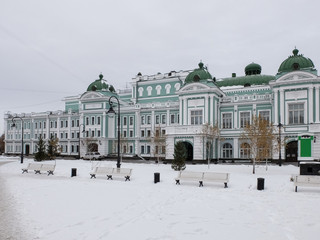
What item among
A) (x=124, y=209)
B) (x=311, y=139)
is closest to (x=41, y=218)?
(x=124, y=209)

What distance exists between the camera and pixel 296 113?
123 ft

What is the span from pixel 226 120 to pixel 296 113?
32.9 feet

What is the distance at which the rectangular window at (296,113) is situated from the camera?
3734 cm

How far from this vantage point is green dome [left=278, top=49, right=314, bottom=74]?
37938 millimetres

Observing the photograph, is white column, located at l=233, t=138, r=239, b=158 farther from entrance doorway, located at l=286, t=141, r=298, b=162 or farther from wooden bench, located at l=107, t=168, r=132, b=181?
wooden bench, located at l=107, t=168, r=132, b=181

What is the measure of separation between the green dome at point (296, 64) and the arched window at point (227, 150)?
40.7ft

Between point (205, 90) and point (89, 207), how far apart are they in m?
32.1

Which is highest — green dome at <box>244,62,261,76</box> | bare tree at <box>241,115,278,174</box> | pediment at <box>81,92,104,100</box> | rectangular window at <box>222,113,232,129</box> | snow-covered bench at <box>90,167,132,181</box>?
green dome at <box>244,62,261,76</box>

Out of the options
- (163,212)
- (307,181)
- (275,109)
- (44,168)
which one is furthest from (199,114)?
(163,212)

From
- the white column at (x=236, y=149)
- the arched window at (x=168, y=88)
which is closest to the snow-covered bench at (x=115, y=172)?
the white column at (x=236, y=149)

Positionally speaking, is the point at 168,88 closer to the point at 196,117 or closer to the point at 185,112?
the point at 185,112

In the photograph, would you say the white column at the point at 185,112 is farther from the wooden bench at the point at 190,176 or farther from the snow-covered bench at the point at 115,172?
the wooden bench at the point at 190,176

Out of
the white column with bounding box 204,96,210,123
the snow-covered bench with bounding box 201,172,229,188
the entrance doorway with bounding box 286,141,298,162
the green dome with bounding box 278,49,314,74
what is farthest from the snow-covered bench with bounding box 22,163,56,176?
the green dome with bounding box 278,49,314,74

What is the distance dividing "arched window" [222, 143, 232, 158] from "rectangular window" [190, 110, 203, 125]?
5.20 metres
